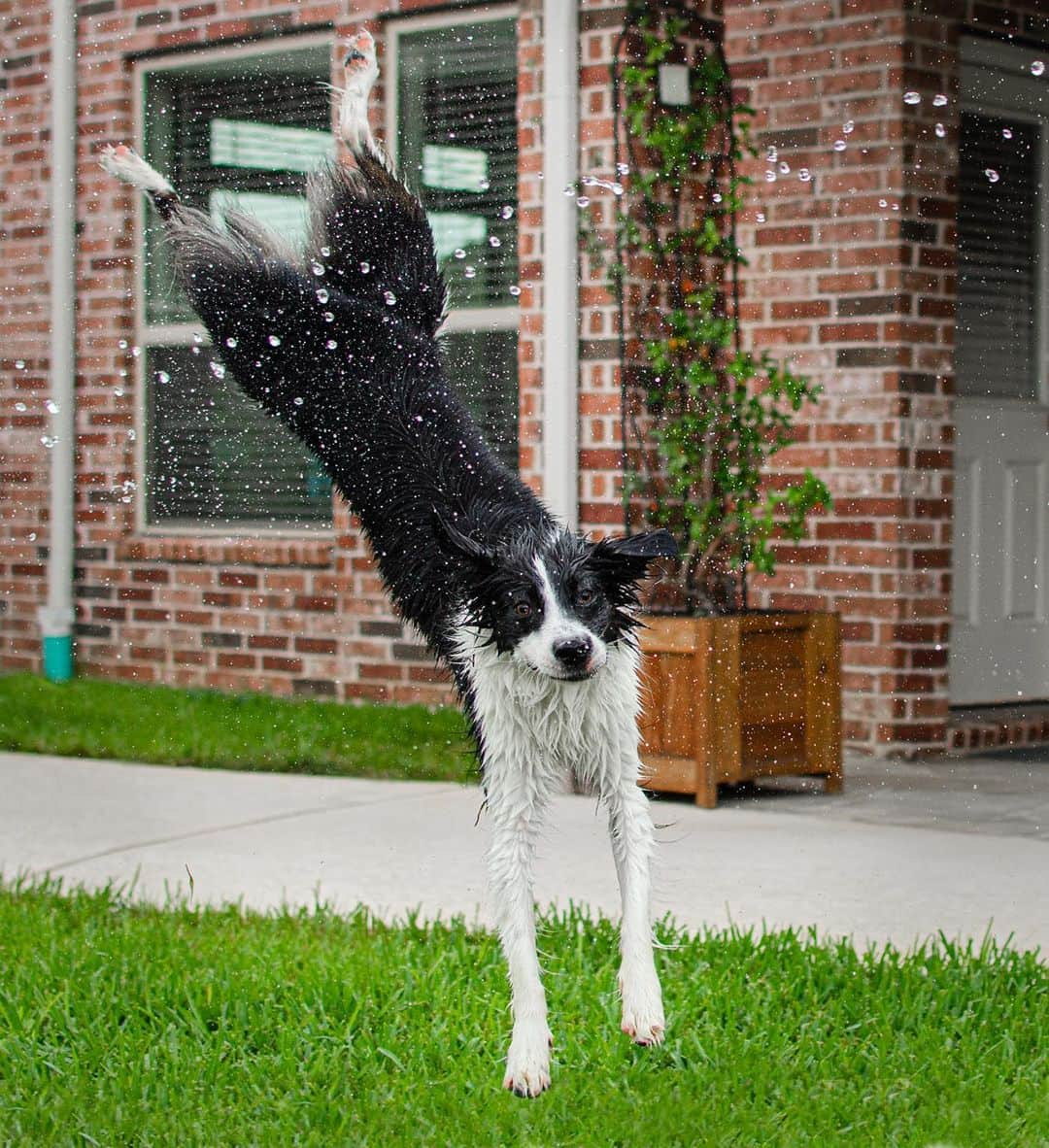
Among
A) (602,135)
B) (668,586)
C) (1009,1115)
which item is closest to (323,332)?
(1009,1115)

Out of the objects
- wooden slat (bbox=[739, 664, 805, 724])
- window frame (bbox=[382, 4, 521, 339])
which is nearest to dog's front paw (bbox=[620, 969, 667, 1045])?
window frame (bbox=[382, 4, 521, 339])

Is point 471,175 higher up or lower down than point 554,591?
higher up

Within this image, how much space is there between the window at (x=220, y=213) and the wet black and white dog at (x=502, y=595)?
0.14 metres

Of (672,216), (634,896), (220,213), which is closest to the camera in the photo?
(634,896)

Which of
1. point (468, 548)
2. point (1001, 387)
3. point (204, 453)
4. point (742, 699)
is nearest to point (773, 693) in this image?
point (742, 699)

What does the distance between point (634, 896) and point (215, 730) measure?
5.56m

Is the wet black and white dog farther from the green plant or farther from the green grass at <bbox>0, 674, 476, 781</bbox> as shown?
the green grass at <bbox>0, 674, 476, 781</bbox>

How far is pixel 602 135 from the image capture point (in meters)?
4.77

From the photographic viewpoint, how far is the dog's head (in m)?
1.73

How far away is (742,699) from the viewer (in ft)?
18.7

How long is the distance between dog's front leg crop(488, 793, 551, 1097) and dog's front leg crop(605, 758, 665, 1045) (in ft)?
0.29

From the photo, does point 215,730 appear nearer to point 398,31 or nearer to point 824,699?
point 824,699

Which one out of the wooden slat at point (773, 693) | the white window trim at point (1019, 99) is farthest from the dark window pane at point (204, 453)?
the white window trim at point (1019, 99)

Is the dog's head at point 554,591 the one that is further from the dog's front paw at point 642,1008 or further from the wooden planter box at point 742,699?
the wooden planter box at point 742,699
